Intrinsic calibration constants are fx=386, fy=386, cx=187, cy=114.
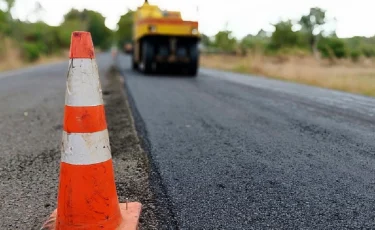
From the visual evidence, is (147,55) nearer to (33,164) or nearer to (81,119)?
(33,164)

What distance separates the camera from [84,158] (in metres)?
1.90

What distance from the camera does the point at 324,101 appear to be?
23.1 ft

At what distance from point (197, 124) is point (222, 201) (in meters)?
2.31

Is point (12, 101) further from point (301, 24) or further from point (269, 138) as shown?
point (301, 24)

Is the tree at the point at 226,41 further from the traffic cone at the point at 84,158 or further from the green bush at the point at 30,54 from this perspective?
the traffic cone at the point at 84,158

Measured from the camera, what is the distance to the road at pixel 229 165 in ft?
7.03

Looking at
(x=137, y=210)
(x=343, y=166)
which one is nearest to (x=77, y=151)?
(x=137, y=210)

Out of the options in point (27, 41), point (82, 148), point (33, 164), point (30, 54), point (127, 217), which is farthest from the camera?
point (27, 41)

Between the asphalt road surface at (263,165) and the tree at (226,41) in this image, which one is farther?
the tree at (226,41)

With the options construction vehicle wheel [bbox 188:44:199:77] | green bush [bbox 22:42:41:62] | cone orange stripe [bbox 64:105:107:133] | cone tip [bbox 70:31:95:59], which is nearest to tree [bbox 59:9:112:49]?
green bush [bbox 22:42:41:62]

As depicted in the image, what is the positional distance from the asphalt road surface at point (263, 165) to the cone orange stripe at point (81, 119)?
2.23ft

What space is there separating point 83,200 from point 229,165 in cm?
138

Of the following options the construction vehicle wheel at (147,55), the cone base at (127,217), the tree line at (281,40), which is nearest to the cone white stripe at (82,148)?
the cone base at (127,217)

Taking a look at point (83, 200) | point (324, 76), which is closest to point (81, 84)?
point (83, 200)
